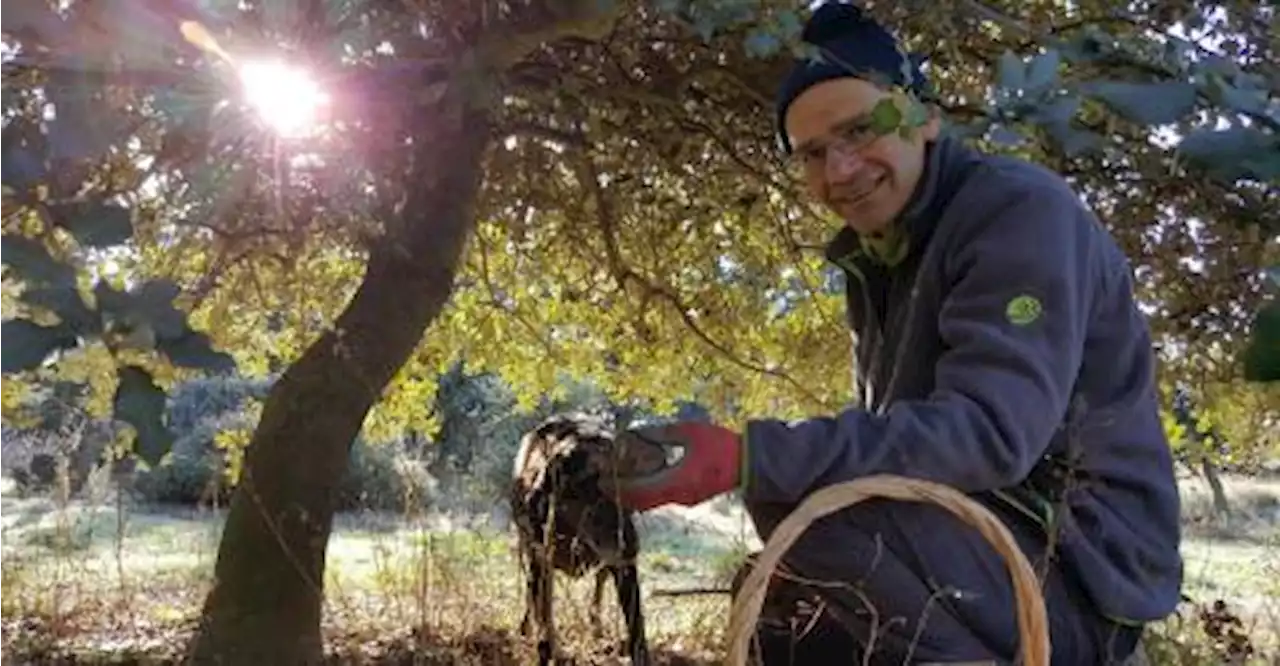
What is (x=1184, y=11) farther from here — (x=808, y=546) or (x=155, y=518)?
(x=155, y=518)

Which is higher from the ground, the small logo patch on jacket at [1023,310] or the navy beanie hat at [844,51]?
the navy beanie hat at [844,51]

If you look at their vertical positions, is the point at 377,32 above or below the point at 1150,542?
above

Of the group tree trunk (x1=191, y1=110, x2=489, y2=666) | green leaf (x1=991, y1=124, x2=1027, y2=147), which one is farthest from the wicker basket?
tree trunk (x1=191, y1=110, x2=489, y2=666)

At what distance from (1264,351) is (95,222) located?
0.66 meters

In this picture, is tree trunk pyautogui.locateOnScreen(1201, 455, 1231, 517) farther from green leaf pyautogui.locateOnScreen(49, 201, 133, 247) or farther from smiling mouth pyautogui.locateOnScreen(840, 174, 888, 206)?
green leaf pyautogui.locateOnScreen(49, 201, 133, 247)

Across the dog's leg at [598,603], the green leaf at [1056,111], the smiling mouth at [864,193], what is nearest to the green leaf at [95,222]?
the green leaf at [1056,111]

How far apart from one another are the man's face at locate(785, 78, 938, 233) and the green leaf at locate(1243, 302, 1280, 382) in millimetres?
1351

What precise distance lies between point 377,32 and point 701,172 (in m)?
1.70

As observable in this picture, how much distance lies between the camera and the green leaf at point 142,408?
92 centimetres

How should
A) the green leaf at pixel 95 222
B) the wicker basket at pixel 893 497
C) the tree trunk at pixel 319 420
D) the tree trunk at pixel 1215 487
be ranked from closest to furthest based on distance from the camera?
the green leaf at pixel 95 222 < the wicker basket at pixel 893 497 < the tree trunk at pixel 319 420 < the tree trunk at pixel 1215 487

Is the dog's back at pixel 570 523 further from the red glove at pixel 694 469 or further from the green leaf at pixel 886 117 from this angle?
the green leaf at pixel 886 117

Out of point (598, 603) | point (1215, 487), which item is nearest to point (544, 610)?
point (598, 603)

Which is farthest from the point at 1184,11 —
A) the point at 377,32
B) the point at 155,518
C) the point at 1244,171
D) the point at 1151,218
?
the point at 155,518

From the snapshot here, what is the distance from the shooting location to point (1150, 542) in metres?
2.07
